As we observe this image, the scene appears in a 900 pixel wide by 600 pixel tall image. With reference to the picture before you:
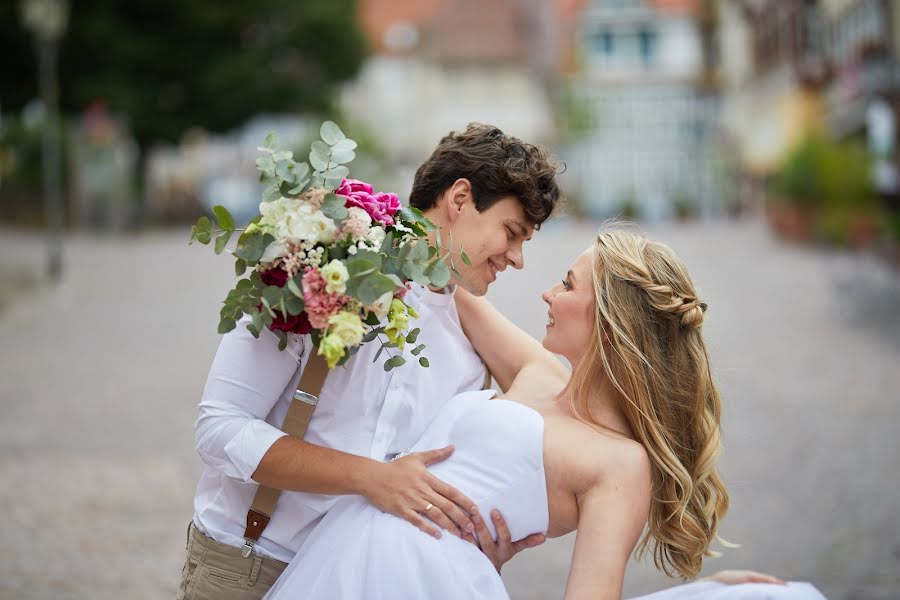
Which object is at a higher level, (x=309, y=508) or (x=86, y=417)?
(x=309, y=508)

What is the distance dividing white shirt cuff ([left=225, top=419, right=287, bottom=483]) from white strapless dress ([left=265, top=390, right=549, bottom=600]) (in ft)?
0.86

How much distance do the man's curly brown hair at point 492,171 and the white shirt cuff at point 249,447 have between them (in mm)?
917

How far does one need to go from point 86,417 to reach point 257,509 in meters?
7.58

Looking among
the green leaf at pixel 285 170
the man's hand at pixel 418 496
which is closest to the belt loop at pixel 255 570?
the man's hand at pixel 418 496

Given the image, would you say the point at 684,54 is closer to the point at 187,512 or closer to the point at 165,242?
the point at 165,242

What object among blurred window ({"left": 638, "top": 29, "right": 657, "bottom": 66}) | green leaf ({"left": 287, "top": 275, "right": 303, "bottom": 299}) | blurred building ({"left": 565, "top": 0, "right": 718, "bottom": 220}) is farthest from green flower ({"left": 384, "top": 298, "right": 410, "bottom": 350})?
blurred window ({"left": 638, "top": 29, "right": 657, "bottom": 66})

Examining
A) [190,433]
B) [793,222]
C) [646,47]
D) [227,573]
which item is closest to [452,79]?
[646,47]

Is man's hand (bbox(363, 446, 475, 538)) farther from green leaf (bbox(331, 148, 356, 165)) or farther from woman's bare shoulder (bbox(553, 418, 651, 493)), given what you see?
green leaf (bbox(331, 148, 356, 165))

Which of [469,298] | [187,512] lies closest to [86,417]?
[187,512]

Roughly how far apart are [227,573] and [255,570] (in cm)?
7

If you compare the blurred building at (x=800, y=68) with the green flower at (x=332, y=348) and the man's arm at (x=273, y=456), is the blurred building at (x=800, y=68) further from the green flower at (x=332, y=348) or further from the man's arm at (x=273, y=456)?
the green flower at (x=332, y=348)

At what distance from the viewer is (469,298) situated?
3.44 m

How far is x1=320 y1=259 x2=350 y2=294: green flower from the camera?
103 inches

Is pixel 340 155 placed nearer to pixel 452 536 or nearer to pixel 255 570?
pixel 452 536
